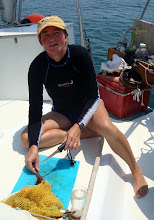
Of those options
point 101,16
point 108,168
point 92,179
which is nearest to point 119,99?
point 108,168

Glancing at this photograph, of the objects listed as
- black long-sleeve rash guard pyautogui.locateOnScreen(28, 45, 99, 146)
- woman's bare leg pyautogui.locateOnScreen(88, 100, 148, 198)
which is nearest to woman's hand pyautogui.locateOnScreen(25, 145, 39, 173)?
black long-sleeve rash guard pyautogui.locateOnScreen(28, 45, 99, 146)

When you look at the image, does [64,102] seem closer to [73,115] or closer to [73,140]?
[73,115]

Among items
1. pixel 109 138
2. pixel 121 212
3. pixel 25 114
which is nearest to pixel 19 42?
pixel 25 114

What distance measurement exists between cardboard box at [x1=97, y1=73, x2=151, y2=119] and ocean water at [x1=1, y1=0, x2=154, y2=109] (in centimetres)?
273

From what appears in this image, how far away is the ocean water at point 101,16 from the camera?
6.53 metres

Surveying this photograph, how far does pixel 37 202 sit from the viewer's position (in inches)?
52.1

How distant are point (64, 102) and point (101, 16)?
7982 mm

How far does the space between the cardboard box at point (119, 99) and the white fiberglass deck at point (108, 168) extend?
0.11 meters

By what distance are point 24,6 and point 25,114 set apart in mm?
9971

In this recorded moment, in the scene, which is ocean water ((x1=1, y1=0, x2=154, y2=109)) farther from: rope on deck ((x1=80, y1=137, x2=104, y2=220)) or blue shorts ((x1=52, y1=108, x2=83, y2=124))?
rope on deck ((x1=80, y1=137, x2=104, y2=220))

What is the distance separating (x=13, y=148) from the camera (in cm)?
207

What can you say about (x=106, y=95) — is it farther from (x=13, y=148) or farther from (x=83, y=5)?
(x=83, y=5)

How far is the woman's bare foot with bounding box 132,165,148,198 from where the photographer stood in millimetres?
1613

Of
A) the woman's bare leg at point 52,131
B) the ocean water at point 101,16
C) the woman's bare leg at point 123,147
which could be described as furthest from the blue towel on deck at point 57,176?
the ocean water at point 101,16
